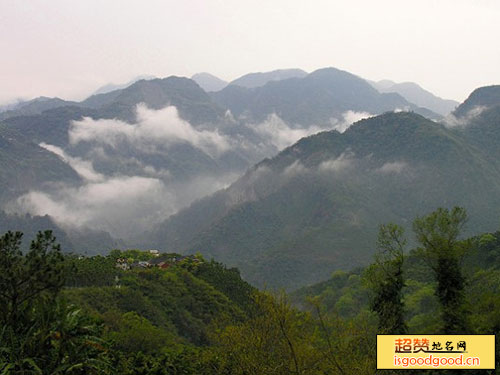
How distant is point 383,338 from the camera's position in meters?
26.8

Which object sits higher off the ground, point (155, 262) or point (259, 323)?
point (155, 262)

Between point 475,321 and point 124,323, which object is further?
point 124,323

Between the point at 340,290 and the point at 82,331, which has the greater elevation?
the point at 340,290

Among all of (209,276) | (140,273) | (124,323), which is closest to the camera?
(124,323)

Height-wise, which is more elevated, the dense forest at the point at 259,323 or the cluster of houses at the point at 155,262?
the cluster of houses at the point at 155,262

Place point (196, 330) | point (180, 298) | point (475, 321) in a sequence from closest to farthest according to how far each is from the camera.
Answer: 1. point (475, 321)
2. point (196, 330)
3. point (180, 298)

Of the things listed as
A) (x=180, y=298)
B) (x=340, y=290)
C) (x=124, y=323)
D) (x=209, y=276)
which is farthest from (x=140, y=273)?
(x=340, y=290)

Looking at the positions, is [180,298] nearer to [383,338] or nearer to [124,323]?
[124,323]

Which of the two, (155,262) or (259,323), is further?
(155,262)

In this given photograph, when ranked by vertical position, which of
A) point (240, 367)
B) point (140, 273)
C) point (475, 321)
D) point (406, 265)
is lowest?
point (240, 367)

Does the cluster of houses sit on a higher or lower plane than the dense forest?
higher

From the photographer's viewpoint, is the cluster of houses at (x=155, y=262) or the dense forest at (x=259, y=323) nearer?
the dense forest at (x=259, y=323)

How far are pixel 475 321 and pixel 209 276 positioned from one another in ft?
309

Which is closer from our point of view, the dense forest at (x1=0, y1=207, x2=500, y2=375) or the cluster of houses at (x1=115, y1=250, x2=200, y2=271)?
the dense forest at (x1=0, y1=207, x2=500, y2=375)
